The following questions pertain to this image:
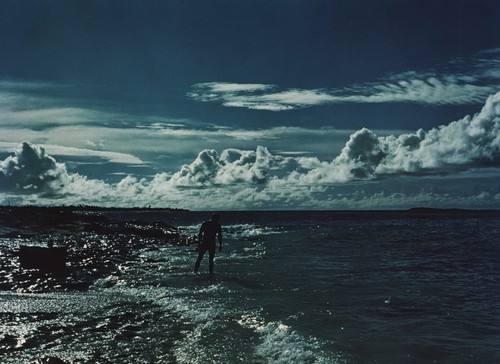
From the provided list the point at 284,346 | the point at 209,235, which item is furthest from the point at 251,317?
the point at 209,235

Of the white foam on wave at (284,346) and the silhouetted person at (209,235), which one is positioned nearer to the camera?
the white foam on wave at (284,346)

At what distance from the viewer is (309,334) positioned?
346 inches

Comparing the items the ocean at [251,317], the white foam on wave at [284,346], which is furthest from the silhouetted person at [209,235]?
the white foam on wave at [284,346]

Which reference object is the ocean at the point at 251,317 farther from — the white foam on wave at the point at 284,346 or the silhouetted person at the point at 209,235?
the silhouetted person at the point at 209,235

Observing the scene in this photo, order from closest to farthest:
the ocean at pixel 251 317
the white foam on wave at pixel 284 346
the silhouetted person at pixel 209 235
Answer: the white foam on wave at pixel 284 346, the ocean at pixel 251 317, the silhouetted person at pixel 209 235

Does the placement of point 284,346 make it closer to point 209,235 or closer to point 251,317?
point 251,317

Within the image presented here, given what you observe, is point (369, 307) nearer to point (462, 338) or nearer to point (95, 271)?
point (462, 338)

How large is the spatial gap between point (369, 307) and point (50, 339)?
25.2ft

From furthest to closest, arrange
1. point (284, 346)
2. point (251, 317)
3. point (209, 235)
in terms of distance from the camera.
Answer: point (209, 235) < point (251, 317) < point (284, 346)

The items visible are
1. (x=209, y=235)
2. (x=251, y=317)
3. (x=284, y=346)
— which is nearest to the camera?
(x=284, y=346)

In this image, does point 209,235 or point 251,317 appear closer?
point 251,317

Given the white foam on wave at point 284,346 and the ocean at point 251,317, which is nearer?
the white foam on wave at point 284,346

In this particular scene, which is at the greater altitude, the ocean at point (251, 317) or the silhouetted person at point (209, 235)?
the silhouetted person at point (209, 235)

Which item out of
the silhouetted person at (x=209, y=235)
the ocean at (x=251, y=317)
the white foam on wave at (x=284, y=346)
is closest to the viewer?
the white foam on wave at (x=284, y=346)
